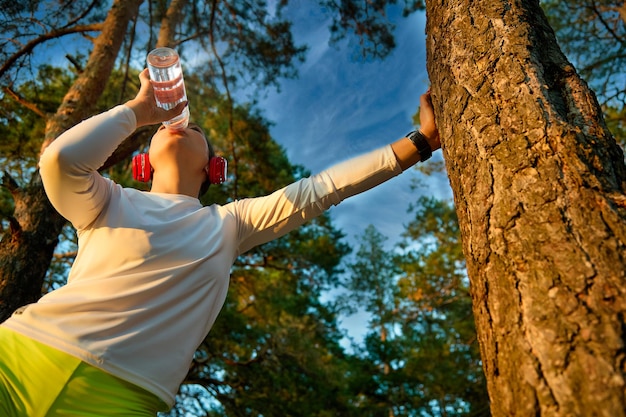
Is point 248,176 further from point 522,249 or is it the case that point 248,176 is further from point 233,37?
point 522,249

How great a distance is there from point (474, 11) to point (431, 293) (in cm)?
905

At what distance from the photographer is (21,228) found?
3.06 m

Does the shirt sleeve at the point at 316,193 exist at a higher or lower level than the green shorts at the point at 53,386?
higher

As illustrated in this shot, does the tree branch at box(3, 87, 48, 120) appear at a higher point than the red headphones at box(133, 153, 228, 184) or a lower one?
higher

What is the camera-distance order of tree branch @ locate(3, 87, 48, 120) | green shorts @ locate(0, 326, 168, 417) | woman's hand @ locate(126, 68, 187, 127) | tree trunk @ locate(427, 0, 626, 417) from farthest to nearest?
tree branch @ locate(3, 87, 48, 120), woman's hand @ locate(126, 68, 187, 127), green shorts @ locate(0, 326, 168, 417), tree trunk @ locate(427, 0, 626, 417)

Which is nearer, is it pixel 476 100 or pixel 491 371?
pixel 491 371

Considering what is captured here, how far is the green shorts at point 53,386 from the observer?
1003 millimetres

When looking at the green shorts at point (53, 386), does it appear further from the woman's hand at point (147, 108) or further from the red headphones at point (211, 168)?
the red headphones at point (211, 168)

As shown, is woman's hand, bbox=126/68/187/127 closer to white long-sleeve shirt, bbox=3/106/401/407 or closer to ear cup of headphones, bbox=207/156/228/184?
white long-sleeve shirt, bbox=3/106/401/407

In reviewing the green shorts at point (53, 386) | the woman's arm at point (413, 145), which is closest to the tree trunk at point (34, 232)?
the green shorts at point (53, 386)

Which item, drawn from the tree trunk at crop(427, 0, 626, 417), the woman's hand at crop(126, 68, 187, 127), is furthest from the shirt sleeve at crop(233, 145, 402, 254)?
the woman's hand at crop(126, 68, 187, 127)

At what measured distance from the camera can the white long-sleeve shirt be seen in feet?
3.63

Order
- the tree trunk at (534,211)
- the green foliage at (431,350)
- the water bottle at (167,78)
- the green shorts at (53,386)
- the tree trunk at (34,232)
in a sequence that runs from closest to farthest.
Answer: the tree trunk at (534,211)
the green shorts at (53,386)
the water bottle at (167,78)
the tree trunk at (34,232)
the green foliage at (431,350)

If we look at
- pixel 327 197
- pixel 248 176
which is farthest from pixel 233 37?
pixel 327 197
